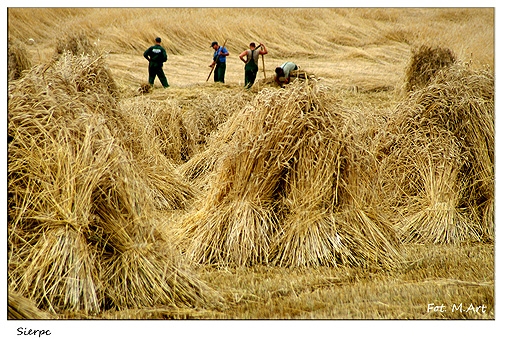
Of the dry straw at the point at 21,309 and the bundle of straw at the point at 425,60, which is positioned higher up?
the bundle of straw at the point at 425,60

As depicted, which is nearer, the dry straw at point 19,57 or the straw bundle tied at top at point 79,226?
the straw bundle tied at top at point 79,226

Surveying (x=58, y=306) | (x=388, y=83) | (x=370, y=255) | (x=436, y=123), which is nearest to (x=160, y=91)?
(x=388, y=83)

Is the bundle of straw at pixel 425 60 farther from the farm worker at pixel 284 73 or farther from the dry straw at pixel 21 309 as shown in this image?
the dry straw at pixel 21 309

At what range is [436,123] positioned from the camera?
31.1 ft

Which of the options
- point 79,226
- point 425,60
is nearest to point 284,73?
point 425,60

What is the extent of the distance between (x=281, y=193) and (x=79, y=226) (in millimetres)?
2454

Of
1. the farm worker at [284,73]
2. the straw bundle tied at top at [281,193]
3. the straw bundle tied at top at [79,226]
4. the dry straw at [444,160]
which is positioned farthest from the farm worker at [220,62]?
the straw bundle tied at top at [79,226]

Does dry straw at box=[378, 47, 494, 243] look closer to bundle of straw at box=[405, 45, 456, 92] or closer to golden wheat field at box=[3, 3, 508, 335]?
golden wheat field at box=[3, 3, 508, 335]

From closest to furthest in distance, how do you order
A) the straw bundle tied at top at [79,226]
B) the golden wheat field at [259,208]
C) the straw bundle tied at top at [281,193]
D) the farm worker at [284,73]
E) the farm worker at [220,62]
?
the straw bundle tied at top at [79,226] < the golden wheat field at [259,208] < the straw bundle tied at top at [281,193] < the farm worker at [284,73] < the farm worker at [220,62]

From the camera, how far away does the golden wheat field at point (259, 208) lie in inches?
232

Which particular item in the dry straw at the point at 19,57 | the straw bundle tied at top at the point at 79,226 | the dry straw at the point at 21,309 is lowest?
the dry straw at the point at 21,309

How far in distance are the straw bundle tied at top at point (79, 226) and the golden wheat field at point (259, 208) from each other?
1 centimetres

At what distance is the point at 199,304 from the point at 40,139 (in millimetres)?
1741

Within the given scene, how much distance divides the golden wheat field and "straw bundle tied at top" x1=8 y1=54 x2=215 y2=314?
1 cm
